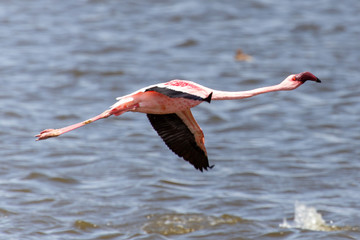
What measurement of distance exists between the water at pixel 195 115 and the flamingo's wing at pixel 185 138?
1988 mm

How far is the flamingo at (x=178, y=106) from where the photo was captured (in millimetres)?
8047

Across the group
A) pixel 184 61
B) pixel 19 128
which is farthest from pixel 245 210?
pixel 184 61

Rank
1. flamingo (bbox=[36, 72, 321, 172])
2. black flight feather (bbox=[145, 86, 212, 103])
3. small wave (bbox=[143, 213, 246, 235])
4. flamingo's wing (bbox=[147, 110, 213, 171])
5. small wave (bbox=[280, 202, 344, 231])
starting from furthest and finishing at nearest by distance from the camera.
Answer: small wave (bbox=[280, 202, 344, 231]) → small wave (bbox=[143, 213, 246, 235]) → flamingo's wing (bbox=[147, 110, 213, 171]) → flamingo (bbox=[36, 72, 321, 172]) → black flight feather (bbox=[145, 86, 212, 103])

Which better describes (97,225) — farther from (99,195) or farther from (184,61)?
(184,61)

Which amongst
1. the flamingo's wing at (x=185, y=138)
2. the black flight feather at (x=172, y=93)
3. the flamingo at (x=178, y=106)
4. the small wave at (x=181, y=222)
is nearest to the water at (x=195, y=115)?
the small wave at (x=181, y=222)

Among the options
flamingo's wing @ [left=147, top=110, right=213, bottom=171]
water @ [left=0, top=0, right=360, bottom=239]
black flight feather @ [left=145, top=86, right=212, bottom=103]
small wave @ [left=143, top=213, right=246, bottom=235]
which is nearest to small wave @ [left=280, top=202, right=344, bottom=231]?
water @ [left=0, top=0, right=360, bottom=239]

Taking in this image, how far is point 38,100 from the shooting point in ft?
55.2

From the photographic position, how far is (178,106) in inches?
337

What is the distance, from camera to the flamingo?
805 cm

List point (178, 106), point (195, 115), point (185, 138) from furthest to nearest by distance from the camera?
point (195, 115), point (185, 138), point (178, 106)

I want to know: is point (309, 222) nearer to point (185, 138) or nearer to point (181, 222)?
point (181, 222)

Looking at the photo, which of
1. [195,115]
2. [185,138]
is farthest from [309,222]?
[195,115]

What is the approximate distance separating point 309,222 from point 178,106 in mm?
3936

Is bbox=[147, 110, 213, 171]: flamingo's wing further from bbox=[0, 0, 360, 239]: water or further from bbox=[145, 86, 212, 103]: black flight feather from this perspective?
bbox=[0, 0, 360, 239]: water
